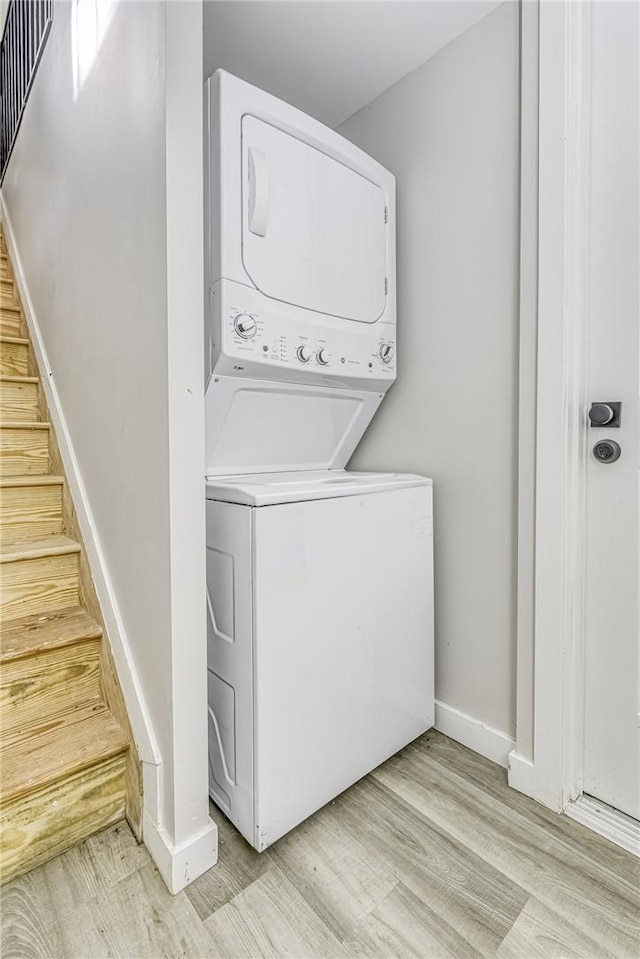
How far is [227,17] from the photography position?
4.55 ft

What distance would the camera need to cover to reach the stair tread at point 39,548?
1330 mm

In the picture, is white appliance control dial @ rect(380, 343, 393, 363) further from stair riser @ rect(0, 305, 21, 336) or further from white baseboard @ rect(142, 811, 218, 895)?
stair riser @ rect(0, 305, 21, 336)

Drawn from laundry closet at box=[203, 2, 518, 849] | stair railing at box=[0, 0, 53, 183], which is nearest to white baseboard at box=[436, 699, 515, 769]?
laundry closet at box=[203, 2, 518, 849]

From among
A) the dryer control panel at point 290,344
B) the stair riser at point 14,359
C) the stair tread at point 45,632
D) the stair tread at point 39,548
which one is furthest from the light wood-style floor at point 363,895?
the stair riser at point 14,359

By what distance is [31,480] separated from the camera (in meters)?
1.53

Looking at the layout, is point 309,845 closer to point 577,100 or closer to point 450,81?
point 577,100

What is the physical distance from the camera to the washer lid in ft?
3.64

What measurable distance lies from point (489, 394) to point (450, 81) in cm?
95

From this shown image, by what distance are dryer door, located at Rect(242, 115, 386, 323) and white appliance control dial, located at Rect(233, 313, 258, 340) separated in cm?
9

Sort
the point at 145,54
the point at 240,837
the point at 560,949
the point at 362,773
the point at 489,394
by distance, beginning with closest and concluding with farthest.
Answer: the point at 560,949
the point at 145,54
the point at 240,837
the point at 362,773
the point at 489,394

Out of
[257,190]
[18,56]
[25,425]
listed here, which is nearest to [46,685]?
[25,425]

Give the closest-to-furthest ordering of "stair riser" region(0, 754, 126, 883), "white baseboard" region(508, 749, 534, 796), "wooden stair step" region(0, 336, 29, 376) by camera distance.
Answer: "stair riser" region(0, 754, 126, 883), "white baseboard" region(508, 749, 534, 796), "wooden stair step" region(0, 336, 29, 376)

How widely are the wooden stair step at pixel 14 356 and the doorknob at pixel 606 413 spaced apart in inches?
78.9

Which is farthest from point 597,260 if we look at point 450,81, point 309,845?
point 309,845
